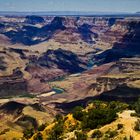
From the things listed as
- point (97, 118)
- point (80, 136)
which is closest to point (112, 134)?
point (80, 136)

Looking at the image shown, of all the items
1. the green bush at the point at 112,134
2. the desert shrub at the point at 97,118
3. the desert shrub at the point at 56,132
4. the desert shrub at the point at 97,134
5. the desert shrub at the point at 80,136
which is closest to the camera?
the green bush at the point at 112,134

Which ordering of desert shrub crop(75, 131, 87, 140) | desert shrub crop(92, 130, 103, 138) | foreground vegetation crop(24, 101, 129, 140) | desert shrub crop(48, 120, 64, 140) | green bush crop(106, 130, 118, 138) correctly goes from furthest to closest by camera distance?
1. desert shrub crop(48, 120, 64, 140)
2. foreground vegetation crop(24, 101, 129, 140)
3. desert shrub crop(92, 130, 103, 138)
4. desert shrub crop(75, 131, 87, 140)
5. green bush crop(106, 130, 118, 138)

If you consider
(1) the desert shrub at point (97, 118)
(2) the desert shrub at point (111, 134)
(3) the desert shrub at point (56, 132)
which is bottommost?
(3) the desert shrub at point (56, 132)

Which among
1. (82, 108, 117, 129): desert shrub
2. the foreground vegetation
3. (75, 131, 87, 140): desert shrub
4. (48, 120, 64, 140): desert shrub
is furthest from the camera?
(82, 108, 117, 129): desert shrub

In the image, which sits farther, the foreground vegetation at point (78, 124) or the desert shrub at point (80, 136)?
the foreground vegetation at point (78, 124)

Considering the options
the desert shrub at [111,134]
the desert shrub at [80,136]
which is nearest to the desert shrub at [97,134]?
the desert shrub at [111,134]

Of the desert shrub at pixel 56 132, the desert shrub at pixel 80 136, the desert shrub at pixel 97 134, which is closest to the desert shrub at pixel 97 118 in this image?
the desert shrub at pixel 56 132

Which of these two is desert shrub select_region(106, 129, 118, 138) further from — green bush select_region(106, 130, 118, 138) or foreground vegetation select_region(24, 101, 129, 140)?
foreground vegetation select_region(24, 101, 129, 140)

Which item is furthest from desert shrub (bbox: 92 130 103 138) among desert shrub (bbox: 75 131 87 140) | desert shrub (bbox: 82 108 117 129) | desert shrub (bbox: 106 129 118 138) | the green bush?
desert shrub (bbox: 82 108 117 129)

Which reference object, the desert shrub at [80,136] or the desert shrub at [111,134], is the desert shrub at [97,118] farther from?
the desert shrub at [111,134]

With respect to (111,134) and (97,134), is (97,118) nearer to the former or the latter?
(97,134)

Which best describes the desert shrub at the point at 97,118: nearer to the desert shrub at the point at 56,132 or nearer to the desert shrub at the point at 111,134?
the desert shrub at the point at 56,132

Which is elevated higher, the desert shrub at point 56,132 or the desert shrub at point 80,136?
→ the desert shrub at point 80,136

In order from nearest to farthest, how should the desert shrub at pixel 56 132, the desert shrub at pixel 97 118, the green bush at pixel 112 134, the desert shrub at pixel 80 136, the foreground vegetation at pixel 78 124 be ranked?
1. the green bush at pixel 112 134
2. the desert shrub at pixel 80 136
3. the foreground vegetation at pixel 78 124
4. the desert shrub at pixel 56 132
5. the desert shrub at pixel 97 118
